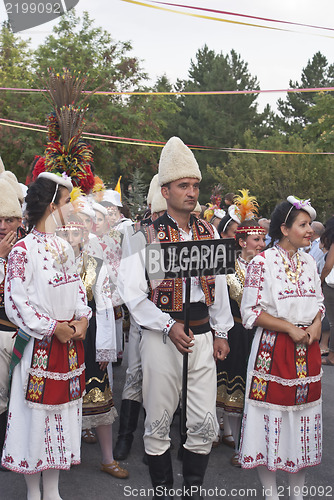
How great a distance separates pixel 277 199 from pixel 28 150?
1268 centimetres

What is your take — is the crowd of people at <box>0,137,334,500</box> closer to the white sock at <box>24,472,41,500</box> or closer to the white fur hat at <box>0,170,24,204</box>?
the white sock at <box>24,472,41,500</box>

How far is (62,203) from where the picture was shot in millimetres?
3504

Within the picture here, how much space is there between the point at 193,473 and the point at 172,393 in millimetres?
512

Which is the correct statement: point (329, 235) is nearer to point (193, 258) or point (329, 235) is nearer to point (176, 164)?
point (176, 164)

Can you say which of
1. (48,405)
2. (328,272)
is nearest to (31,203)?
(48,405)

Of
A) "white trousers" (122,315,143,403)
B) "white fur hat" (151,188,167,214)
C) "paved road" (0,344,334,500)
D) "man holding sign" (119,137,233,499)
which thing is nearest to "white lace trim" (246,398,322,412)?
"man holding sign" (119,137,233,499)

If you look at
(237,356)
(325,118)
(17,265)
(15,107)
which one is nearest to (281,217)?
(237,356)

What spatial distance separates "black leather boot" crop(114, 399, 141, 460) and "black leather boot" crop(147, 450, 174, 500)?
111 cm

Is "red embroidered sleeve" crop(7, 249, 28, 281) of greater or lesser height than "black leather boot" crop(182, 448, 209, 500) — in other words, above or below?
above

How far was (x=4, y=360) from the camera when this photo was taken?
150 inches

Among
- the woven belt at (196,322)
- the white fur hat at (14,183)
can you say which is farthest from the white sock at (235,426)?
the white fur hat at (14,183)

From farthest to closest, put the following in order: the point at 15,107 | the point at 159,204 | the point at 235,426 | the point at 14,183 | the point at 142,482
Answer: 1. the point at 15,107
2. the point at 14,183
3. the point at 159,204
4. the point at 235,426
5. the point at 142,482

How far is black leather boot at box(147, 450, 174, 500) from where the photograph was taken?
3275mm

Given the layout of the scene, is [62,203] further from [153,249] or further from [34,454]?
[34,454]
